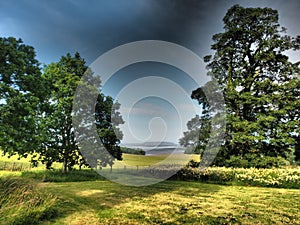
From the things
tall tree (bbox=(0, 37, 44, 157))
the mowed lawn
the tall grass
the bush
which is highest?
tall tree (bbox=(0, 37, 44, 157))

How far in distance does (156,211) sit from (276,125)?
1286cm

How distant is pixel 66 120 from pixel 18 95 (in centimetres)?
955

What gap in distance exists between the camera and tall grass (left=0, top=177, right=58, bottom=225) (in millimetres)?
4406

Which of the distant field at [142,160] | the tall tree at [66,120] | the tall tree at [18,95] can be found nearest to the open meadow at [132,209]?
the tall tree at [18,95]

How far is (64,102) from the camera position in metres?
14.8

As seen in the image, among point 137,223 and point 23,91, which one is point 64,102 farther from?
point 137,223

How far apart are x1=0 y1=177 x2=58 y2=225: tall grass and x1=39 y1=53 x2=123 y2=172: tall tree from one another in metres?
8.37

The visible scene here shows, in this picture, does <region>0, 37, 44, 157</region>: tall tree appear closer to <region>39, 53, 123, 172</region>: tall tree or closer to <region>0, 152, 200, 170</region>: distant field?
<region>39, 53, 123, 172</region>: tall tree

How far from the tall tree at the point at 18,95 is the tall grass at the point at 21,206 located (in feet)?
3.58

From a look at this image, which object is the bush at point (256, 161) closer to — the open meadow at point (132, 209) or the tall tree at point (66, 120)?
the open meadow at point (132, 209)

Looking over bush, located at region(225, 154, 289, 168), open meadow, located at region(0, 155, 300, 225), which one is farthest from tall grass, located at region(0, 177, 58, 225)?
bush, located at region(225, 154, 289, 168)

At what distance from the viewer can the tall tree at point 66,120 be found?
14.6 metres

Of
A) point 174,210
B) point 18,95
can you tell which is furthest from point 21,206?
point 174,210

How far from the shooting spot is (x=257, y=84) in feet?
52.3
